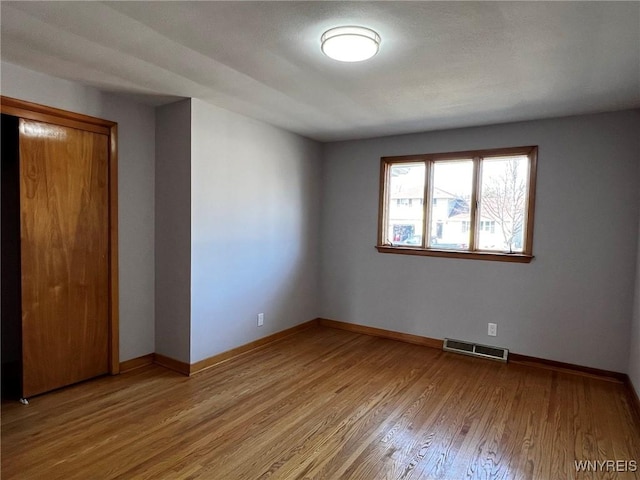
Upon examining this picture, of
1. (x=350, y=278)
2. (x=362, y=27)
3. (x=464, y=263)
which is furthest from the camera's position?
(x=350, y=278)

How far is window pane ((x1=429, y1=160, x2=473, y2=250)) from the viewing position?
395 centimetres

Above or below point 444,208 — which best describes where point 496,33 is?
above

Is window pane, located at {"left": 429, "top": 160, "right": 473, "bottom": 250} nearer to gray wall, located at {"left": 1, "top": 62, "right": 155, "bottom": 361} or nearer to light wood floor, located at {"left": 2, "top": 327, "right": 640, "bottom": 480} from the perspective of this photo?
light wood floor, located at {"left": 2, "top": 327, "right": 640, "bottom": 480}

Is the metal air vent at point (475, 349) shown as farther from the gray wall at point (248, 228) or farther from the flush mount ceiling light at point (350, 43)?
the flush mount ceiling light at point (350, 43)

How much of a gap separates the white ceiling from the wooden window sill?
4.37ft

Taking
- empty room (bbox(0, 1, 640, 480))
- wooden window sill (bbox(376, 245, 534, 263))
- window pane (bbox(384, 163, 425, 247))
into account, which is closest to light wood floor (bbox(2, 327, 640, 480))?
empty room (bbox(0, 1, 640, 480))

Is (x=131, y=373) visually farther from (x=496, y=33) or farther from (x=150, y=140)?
(x=496, y=33)

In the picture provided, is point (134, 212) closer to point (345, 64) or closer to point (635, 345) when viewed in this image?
point (345, 64)

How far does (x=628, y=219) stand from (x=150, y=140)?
14.0 feet

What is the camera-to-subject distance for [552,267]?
3.48 meters

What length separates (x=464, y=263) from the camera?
Answer: 3.92m

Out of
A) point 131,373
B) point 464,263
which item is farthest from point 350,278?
point 131,373

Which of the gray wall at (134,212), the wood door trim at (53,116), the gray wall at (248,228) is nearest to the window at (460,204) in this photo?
the gray wall at (248,228)

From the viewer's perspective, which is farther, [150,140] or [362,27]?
[150,140]
